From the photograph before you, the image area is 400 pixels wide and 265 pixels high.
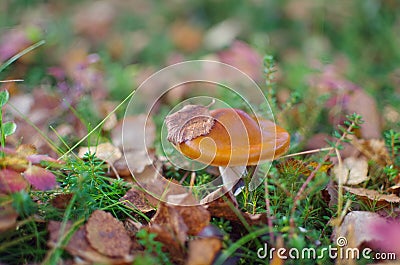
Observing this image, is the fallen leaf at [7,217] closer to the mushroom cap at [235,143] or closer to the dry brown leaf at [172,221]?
the dry brown leaf at [172,221]

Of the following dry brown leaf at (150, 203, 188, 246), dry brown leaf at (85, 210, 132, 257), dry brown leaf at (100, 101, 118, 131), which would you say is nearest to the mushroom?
dry brown leaf at (150, 203, 188, 246)

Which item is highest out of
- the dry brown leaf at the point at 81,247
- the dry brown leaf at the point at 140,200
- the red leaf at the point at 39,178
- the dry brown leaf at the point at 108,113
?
the red leaf at the point at 39,178

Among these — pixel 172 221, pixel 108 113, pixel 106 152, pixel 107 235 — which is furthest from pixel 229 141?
pixel 108 113

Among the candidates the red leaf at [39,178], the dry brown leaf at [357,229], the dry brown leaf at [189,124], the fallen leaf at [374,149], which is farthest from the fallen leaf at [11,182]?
the fallen leaf at [374,149]

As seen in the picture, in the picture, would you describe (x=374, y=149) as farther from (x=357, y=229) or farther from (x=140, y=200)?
(x=140, y=200)

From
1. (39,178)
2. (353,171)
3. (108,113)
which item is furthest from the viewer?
(108,113)

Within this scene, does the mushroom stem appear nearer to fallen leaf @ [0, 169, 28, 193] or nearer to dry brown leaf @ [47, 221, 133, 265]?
dry brown leaf @ [47, 221, 133, 265]

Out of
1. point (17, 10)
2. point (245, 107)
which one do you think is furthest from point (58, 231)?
point (17, 10)
